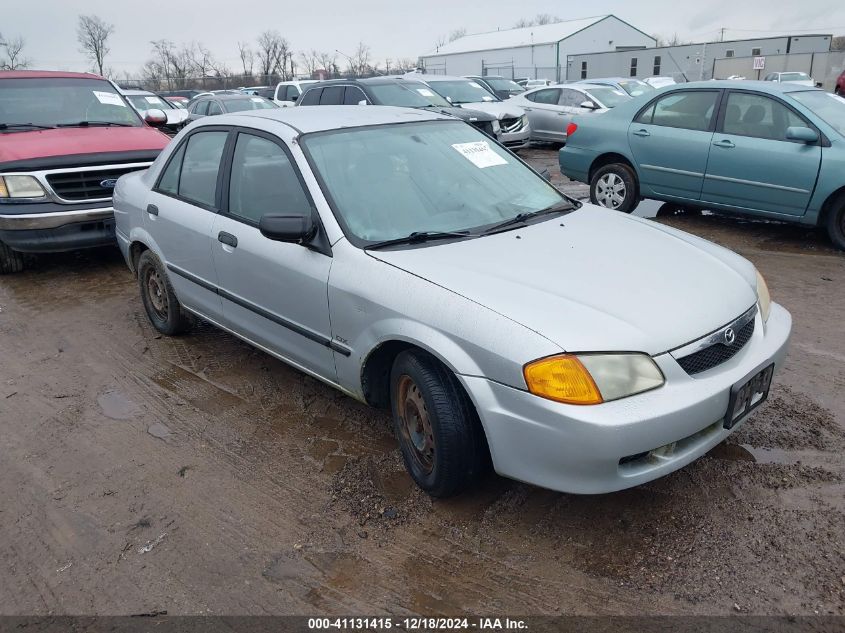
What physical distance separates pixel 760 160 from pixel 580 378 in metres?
5.38

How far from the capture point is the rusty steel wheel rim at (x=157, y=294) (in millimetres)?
5039

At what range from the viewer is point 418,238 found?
3.26 m

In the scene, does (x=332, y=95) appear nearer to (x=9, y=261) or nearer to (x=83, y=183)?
(x=83, y=183)

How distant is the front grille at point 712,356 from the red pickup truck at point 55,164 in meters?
5.78

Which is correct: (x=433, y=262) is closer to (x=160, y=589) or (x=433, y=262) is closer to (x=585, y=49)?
(x=160, y=589)

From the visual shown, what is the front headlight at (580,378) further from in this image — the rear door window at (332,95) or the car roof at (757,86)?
the rear door window at (332,95)

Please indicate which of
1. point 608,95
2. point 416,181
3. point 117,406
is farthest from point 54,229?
point 608,95

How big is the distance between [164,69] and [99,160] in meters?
64.4

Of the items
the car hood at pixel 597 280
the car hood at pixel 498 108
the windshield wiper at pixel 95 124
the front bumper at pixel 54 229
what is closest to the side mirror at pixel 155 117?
the windshield wiper at pixel 95 124

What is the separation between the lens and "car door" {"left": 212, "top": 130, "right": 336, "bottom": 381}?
342 cm

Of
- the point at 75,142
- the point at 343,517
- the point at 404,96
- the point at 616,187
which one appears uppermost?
the point at 404,96

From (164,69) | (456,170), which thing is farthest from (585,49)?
(456,170)

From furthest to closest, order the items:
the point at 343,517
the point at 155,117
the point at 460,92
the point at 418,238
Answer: the point at 460,92 → the point at 155,117 → the point at 418,238 → the point at 343,517

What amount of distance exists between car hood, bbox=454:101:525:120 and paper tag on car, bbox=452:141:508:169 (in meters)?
9.55
